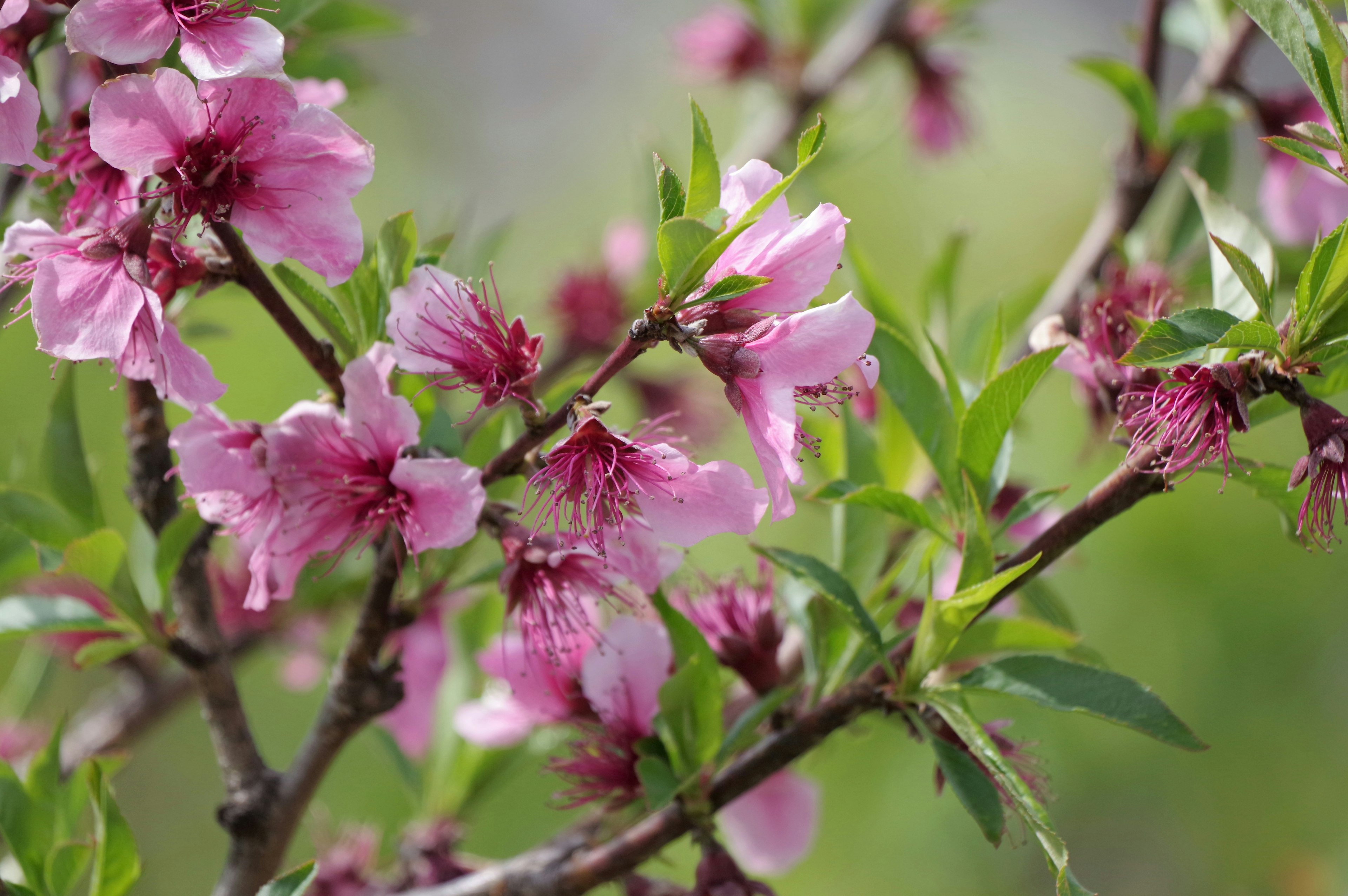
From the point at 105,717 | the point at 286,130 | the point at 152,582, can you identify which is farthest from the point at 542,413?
the point at 105,717

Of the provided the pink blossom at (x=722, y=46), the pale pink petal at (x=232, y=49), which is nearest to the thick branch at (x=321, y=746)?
the pale pink petal at (x=232, y=49)

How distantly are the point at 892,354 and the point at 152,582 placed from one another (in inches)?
20.9

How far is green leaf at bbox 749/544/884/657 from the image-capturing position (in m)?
0.61

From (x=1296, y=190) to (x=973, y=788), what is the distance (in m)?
0.80

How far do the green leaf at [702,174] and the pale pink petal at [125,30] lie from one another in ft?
0.88

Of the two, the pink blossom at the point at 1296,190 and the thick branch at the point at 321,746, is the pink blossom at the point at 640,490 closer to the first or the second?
the thick branch at the point at 321,746

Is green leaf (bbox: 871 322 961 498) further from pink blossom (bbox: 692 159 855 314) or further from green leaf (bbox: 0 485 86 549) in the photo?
green leaf (bbox: 0 485 86 549)

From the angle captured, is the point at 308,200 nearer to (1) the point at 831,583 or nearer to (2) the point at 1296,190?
(1) the point at 831,583

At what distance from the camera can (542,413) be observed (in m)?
0.55

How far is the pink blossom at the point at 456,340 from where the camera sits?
559 mm

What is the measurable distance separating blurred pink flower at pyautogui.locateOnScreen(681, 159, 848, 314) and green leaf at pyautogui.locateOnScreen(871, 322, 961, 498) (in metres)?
0.18

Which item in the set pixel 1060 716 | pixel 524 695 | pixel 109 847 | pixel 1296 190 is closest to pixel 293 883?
pixel 109 847

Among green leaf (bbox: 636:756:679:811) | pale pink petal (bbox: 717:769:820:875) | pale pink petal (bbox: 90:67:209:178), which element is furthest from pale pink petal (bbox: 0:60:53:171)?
pale pink petal (bbox: 717:769:820:875)

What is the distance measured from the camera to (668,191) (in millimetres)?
483
